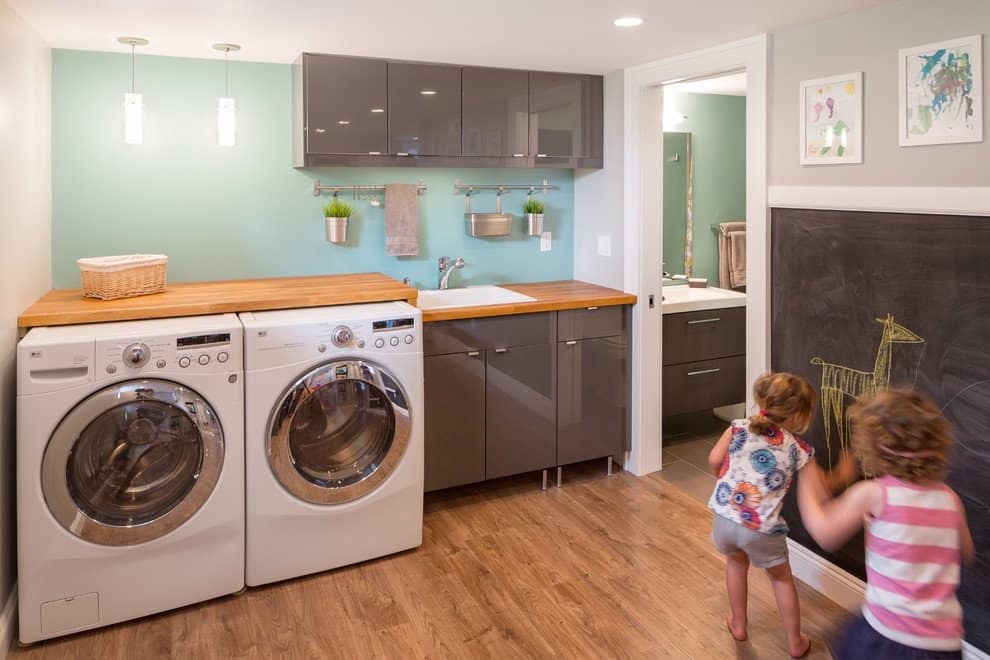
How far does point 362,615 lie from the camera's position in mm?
2729

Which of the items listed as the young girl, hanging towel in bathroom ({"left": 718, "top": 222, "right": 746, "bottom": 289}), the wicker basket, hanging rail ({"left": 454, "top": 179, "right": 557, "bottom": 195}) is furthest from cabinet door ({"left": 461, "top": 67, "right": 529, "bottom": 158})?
the young girl

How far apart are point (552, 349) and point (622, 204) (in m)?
0.87

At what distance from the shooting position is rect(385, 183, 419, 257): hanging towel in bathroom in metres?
3.85

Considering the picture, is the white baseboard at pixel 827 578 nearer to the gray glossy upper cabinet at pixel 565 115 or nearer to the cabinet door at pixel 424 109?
the gray glossy upper cabinet at pixel 565 115

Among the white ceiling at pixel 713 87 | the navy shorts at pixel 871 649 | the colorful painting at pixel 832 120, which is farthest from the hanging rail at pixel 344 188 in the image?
the navy shorts at pixel 871 649

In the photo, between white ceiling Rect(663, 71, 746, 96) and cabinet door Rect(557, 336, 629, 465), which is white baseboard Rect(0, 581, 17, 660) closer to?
cabinet door Rect(557, 336, 629, 465)

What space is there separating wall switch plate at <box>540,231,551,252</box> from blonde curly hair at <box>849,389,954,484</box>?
278 centimetres

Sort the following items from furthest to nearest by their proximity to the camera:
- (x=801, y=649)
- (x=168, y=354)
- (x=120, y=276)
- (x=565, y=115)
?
(x=565, y=115) < (x=120, y=276) < (x=168, y=354) < (x=801, y=649)

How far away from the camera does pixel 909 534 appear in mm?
1610

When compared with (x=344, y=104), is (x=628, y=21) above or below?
above

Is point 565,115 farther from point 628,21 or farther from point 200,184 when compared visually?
point 200,184

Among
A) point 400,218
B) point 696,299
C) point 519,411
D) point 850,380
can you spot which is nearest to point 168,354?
point 400,218

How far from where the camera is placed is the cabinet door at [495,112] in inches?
145

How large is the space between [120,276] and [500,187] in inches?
79.2
